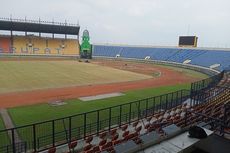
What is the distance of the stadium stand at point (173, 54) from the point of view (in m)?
59.0

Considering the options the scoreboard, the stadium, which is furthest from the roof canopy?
the scoreboard

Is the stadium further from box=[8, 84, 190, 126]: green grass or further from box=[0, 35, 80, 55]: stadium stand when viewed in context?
box=[0, 35, 80, 55]: stadium stand

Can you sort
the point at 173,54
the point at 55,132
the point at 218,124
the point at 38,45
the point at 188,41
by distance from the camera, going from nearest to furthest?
the point at 218,124 → the point at 55,132 → the point at 188,41 → the point at 173,54 → the point at 38,45

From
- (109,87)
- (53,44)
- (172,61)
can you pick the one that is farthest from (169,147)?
(53,44)

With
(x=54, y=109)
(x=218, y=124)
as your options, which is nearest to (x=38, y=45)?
(x=54, y=109)

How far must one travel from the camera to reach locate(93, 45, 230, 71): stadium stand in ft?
194

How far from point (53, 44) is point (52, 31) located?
6821 mm

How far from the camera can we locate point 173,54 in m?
74.9

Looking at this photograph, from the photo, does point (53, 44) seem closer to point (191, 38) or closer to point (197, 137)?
point (191, 38)

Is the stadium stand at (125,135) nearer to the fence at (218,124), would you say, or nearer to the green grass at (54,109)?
the fence at (218,124)

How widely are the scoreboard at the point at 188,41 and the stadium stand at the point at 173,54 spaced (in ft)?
4.72

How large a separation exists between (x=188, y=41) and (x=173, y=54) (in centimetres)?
625

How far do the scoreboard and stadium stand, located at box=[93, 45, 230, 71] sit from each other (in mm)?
1439

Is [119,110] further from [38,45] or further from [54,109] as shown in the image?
[38,45]
